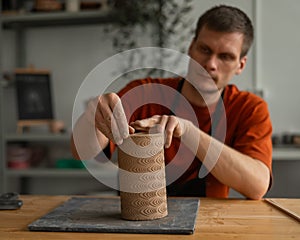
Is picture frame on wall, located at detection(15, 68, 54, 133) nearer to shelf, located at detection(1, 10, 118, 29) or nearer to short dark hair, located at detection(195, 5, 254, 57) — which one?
shelf, located at detection(1, 10, 118, 29)

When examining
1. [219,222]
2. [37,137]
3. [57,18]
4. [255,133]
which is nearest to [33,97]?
[37,137]

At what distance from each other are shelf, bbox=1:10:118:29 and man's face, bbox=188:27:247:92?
155 cm

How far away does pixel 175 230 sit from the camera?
1.02 m

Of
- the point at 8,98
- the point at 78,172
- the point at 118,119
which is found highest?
the point at 118,119

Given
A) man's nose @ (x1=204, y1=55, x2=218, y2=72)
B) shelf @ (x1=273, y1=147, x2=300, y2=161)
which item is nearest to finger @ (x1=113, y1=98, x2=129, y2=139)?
man's nose @ (x1=204, y1=55, x2=218, y2=72)

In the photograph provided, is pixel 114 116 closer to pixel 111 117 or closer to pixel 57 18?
pixel 111 117

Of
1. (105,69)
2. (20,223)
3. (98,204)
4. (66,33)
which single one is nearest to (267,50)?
(105,69)

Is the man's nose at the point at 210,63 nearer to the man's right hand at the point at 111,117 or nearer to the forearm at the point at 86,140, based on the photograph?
the forearm at the point at 86,140

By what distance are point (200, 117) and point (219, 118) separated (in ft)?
0.23

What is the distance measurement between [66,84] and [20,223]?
8.26 feet

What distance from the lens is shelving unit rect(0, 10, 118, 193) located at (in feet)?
10.7

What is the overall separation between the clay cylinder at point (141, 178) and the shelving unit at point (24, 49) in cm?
201

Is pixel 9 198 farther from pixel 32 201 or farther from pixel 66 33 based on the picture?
pixel 66 33

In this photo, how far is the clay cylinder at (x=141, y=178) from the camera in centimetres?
113
